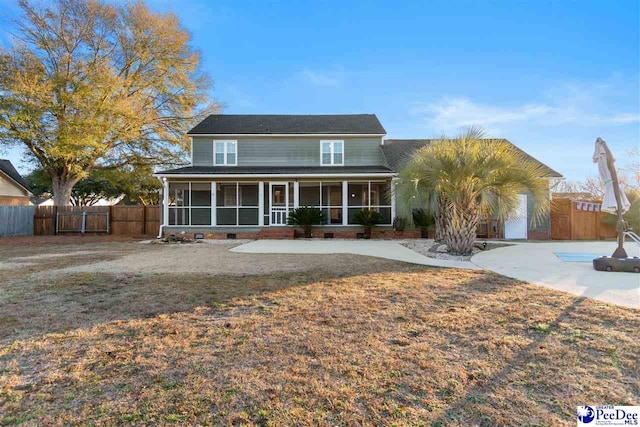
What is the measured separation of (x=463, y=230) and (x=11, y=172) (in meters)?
36.3

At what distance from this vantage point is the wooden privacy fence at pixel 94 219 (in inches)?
761

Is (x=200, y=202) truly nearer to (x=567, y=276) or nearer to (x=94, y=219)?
(x=94, y=219)

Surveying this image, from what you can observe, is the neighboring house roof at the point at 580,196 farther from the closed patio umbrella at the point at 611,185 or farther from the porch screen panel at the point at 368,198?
the closed patio umbrella at the point at 611,185

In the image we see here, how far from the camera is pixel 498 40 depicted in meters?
12.6

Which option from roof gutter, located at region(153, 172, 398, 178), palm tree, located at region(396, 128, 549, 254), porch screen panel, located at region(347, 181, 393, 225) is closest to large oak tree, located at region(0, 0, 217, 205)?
roof gutter, located at region(153, 172, 398, 178)

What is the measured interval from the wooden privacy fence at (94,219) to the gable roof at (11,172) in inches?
413

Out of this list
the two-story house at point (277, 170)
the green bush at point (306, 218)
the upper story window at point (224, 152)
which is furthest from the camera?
the upper story window at point (224, 152)

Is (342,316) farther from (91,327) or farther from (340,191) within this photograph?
(340,191)

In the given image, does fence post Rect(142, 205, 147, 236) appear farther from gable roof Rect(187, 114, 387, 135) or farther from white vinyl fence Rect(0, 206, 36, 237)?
white vinyl fence Rect(0, 206, 36, 237)

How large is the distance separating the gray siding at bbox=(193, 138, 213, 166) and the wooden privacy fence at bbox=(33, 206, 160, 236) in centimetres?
460

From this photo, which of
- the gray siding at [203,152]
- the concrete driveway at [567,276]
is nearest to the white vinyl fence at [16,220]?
the gray siding at [203,152]

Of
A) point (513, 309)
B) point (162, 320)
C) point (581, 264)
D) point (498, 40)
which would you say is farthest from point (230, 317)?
point (498, 40)

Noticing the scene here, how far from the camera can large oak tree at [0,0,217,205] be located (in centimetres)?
1747

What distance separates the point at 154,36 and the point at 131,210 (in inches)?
446
